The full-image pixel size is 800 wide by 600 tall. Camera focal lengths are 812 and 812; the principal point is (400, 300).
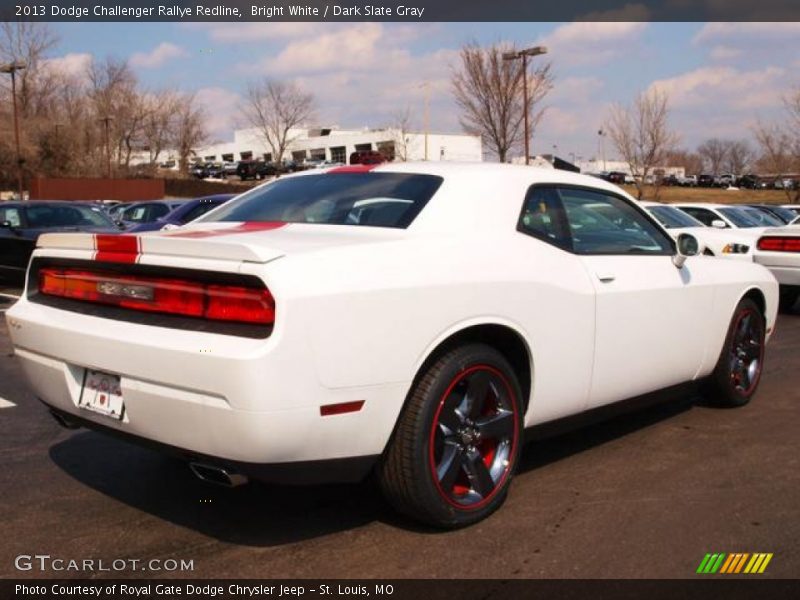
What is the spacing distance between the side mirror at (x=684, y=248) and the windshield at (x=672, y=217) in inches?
331

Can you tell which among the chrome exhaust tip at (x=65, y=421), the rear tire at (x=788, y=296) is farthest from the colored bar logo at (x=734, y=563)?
the rear tire at (x=788, y=296)

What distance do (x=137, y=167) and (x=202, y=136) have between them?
20.3ft

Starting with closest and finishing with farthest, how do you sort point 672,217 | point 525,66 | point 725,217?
point 672,217 < point 725,217 < point 525,66

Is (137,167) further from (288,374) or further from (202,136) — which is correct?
(288,374)

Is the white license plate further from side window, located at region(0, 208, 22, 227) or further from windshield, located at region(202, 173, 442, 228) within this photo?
side window, located at region(0, 208, 22, 227)

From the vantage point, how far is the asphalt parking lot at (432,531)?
3.13 metres

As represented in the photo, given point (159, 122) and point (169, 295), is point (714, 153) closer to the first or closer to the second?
point (159, 122)

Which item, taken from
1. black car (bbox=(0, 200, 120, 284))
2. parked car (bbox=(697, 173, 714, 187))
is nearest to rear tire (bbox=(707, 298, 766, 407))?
black car (bbox=(0, 200, 120, 284))

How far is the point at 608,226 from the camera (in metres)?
4.43

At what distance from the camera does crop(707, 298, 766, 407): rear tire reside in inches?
205

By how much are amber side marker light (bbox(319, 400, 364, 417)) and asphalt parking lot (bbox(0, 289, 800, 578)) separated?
62cm

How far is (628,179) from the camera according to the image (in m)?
65.9

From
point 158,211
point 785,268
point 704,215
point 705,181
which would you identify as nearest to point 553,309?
point 785,268

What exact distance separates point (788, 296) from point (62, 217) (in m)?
10.9
